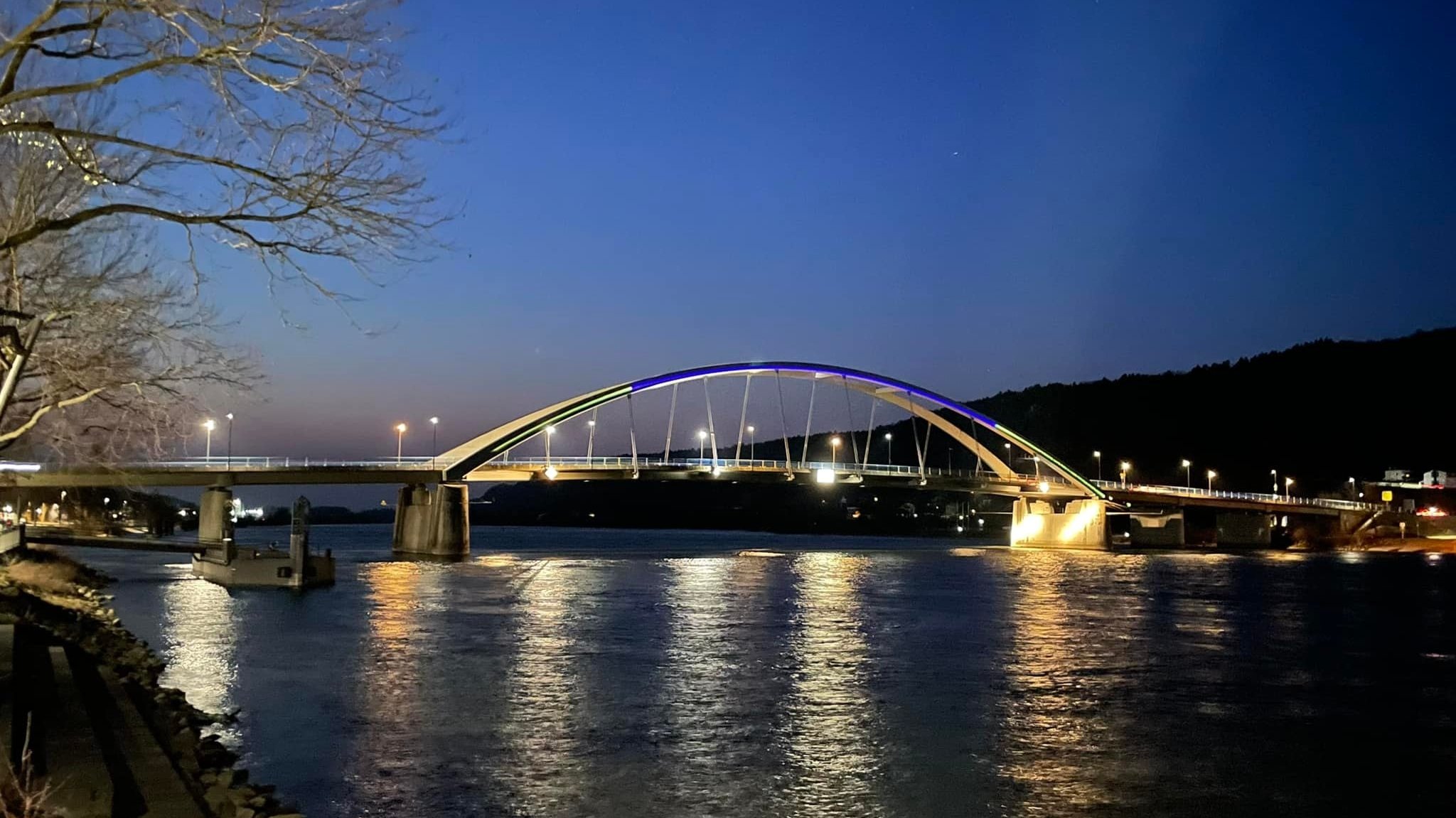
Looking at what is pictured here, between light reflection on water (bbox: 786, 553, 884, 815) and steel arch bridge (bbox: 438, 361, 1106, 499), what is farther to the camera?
steel arch bridge (bbox: 438, 361, 1106, 499)

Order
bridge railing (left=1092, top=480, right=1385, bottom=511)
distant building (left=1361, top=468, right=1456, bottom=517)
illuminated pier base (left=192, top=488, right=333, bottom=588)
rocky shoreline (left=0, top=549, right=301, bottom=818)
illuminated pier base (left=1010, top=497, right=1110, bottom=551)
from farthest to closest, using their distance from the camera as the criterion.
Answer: distant building (left=1361, top=468, right=1456, bottom=517) → bridge railing (left=1092, top=480, right=1385, bottom=511) → illuminated pier base (left=1010, top=497, right=1110, bottom=551) → illuminated pier base (left=192, top=488, right=333, bottom=588) → rocky shoreline (left=0, top=549, right=301, bottom=818)

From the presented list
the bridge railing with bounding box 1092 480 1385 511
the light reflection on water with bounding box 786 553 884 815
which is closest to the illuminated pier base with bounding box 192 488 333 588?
the light reflection on water with bounding box 786 553 884 815

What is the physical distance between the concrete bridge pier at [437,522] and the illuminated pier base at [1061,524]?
5800 centimetres

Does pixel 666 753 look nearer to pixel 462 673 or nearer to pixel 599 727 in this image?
pixel 599 727

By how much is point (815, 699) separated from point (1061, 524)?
335 ft

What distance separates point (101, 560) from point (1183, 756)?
74.1m

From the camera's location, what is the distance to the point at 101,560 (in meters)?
77.4

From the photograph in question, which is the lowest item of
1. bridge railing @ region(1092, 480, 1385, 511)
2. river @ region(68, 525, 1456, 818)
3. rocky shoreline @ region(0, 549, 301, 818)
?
river @ region(68, 525, 1456, 818)

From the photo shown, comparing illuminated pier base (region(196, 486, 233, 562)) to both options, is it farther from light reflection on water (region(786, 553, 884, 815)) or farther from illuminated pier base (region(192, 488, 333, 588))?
light reflection on water (region(786, 553, 884, 815))

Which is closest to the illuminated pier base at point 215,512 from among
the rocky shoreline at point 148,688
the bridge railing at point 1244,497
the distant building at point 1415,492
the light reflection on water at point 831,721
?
the rocky shoreline at point 148,688

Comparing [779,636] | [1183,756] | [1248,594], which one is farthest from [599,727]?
[1248,594]

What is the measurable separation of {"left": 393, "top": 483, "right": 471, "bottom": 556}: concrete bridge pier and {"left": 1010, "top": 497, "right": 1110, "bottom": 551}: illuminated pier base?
58.0m

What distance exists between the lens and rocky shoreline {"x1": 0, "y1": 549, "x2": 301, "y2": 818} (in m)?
13.4

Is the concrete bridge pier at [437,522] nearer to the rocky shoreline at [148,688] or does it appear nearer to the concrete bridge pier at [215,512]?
the concrete bridge pier at [215,512]
